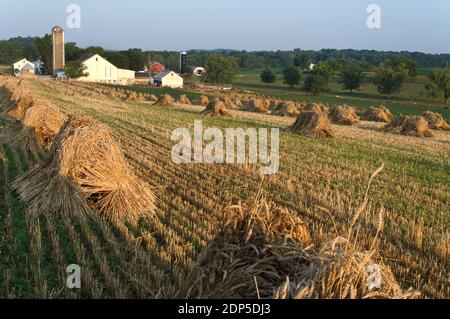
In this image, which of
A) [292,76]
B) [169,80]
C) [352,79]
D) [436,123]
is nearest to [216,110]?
[436,123]

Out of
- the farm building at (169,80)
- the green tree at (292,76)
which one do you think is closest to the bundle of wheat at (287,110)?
the green tree at (292,76)

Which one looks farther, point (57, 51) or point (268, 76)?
point (268, 76)

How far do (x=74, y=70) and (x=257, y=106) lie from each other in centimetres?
5948

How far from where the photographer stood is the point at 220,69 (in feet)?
336

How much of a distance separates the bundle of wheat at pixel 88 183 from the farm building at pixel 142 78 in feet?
329

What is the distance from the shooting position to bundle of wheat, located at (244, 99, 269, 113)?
134ft

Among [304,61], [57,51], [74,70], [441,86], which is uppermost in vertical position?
[304,61]

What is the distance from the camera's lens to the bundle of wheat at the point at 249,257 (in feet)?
14.7

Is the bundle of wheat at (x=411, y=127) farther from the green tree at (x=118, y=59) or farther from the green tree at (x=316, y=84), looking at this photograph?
the green tree at (x=118, y=59)

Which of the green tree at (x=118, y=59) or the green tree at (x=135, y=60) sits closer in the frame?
the green tree at (x=118, y=59)

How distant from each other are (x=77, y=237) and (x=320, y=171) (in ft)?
24.8

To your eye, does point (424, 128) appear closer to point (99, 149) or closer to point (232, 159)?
point (232, 159)

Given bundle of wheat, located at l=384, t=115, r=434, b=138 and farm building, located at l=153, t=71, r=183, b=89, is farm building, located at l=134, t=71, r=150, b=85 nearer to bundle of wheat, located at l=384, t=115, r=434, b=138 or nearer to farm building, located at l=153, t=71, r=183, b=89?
farm building, located at l=153, t=71, r=183, b=89

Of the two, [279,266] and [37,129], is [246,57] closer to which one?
[37,129]
